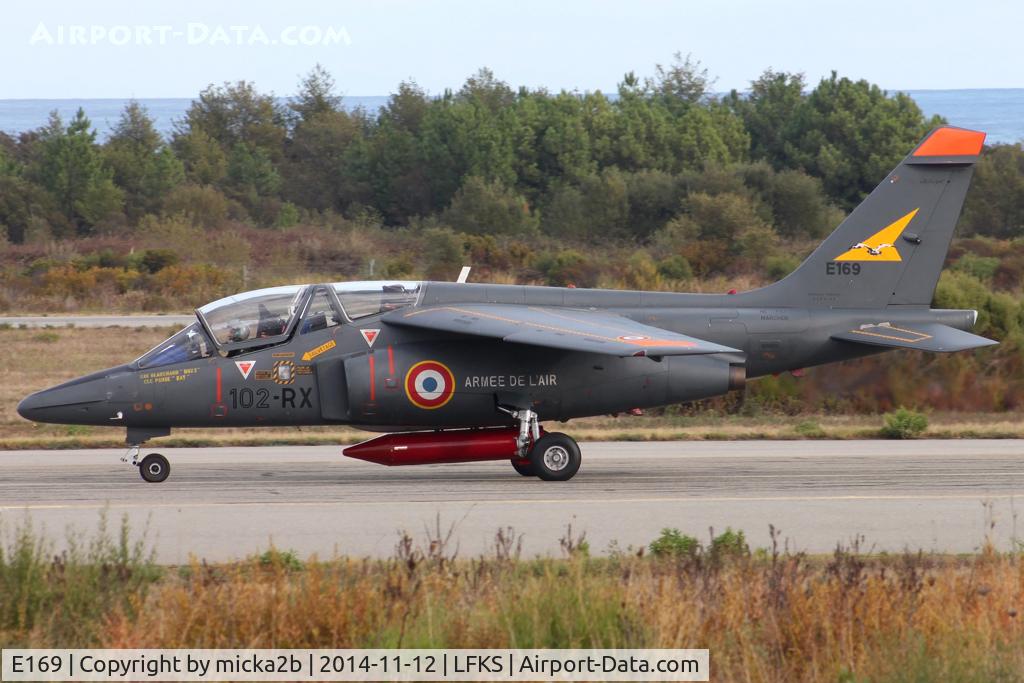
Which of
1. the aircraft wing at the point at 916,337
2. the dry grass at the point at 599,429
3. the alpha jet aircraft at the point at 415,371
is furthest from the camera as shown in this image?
the dry grass at the point at 599,429

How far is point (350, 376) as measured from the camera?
14.4 meters

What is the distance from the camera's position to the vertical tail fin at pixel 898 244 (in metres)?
16.2

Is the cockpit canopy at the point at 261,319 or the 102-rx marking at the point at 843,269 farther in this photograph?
the 102-rx marking at the point at 843,269

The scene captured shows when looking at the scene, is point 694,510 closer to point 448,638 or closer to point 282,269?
point 448,638

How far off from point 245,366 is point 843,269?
7.63 m

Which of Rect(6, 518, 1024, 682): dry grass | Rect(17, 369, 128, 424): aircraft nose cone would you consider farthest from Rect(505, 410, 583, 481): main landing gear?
Rect(6, 518, 1024, 682): dry grass

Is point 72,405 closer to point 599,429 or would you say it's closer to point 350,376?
point 350,376

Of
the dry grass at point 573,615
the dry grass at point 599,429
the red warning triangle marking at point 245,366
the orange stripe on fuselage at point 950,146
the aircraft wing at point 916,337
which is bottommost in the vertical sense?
the dry grass at point 573,615

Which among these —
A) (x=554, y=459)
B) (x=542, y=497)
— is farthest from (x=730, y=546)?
(x=554, y=459)

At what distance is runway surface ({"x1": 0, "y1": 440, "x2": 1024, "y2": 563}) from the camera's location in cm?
1115

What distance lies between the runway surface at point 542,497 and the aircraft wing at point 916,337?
152 centimetres

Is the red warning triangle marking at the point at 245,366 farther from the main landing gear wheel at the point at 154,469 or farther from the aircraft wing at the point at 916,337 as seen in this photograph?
the aircraft wing at the point at 916,337

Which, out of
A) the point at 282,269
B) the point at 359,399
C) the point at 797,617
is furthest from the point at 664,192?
the point at 797,617
